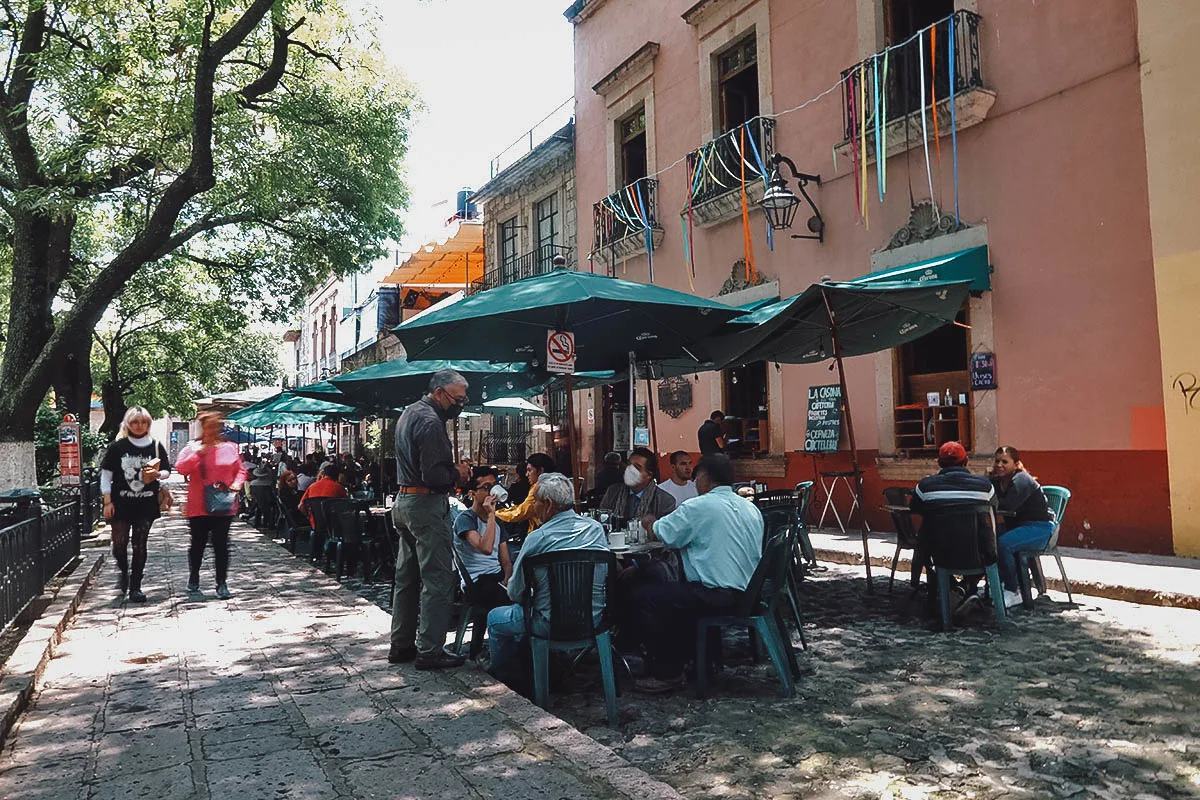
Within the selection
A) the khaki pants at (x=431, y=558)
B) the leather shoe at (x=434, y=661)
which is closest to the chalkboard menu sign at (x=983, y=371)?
the khaki pants at (x=431, y=558)

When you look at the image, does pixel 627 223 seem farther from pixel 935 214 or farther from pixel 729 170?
pixel 935 214

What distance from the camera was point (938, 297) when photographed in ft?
27.2

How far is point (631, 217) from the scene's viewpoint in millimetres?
15867

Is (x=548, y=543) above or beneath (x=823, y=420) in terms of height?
beneath

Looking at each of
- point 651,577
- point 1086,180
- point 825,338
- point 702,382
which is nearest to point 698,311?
point 825,338

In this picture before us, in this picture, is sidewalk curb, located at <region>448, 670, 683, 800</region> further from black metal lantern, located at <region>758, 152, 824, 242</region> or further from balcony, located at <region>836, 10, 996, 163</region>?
balcony, located at <region>836, 10, 996, 163</region>

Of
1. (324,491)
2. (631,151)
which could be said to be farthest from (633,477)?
(631,151)

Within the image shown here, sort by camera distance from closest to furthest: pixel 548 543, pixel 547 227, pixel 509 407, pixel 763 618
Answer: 1. pixel 548 543
2. pixel 763 618
3. pixel 509 407
4. pixel 547 227

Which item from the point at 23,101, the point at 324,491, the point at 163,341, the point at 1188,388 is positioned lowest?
the point at 324,491

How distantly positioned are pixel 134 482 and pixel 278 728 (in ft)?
14.4

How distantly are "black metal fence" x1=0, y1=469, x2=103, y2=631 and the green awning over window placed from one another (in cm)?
790

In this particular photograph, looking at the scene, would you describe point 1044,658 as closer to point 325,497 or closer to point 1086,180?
point 1086,180

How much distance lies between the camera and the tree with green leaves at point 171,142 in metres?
12.4

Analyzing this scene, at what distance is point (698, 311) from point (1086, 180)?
4.40 meters
